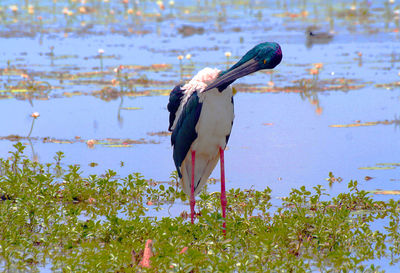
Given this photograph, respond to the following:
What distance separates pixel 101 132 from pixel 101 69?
450cm

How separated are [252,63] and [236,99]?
591 cm

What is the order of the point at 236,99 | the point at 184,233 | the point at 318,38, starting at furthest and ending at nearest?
1. the point at 318,38
2. the point at 236,99
3. the point at 184,233

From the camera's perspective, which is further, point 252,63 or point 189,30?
point 189,30

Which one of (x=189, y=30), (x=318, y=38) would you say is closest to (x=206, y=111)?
(x=318, y=38)

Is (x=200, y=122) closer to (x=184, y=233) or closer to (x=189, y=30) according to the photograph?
(x=184, y=233)

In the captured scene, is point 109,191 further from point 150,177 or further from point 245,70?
point 245,70

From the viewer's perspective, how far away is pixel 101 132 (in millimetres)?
9695

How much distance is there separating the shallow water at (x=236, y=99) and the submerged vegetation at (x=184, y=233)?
0.81 m

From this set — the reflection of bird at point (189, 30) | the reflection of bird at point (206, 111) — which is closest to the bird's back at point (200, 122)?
the reflection of bird at point (206, 111)

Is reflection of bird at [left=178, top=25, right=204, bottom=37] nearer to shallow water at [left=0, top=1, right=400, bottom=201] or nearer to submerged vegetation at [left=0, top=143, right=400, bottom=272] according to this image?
shallow water at [left=0, top=1, right=400, bottom=201]

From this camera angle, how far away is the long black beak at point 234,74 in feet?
19.4

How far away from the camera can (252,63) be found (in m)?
6.00

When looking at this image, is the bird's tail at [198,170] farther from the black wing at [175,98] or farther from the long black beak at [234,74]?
the long black beak at [234,74]

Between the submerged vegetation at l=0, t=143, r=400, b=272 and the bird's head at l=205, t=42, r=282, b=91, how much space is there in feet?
2.92
